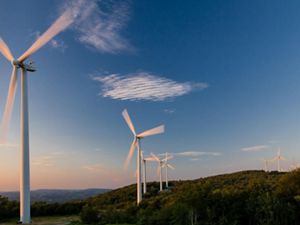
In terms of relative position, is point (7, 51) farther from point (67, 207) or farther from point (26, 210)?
point (67, 207)

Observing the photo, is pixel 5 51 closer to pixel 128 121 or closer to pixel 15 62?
pixel 15 62

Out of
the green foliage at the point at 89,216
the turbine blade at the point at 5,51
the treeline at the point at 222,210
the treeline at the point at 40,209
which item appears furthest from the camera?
the treeline at the point at 40,209

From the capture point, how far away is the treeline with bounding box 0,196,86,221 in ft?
136

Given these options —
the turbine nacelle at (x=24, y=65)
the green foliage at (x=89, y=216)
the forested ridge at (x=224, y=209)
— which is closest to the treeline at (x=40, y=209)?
the forested ridge at (x=224, y=209)

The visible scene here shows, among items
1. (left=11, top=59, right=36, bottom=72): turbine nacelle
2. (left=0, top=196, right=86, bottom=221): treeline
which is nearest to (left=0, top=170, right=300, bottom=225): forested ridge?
(left=0, top=196, right=86, bottom=221): treeline

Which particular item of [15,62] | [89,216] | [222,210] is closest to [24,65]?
[15,62]

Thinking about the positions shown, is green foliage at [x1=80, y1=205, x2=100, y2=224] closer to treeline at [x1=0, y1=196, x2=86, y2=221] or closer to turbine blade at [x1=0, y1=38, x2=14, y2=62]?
treeline at [x1=0, y1=196, x2=86, y2=221]

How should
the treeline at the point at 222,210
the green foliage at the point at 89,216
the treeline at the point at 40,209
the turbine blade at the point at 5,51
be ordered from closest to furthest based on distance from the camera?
1. the turbine blade at the point at 5,51
2. the treeline at the point at 222,210
3. the green foliage at the point at 89,216
4. the treeline at the point at 40,209

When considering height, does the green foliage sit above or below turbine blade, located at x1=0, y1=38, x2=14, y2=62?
below

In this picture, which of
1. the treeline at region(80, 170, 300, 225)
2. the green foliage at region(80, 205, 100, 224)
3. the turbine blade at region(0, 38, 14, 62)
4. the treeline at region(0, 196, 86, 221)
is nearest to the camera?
the turbine blade at region(0, 38, 14, 62)

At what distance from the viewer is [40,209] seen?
4706 cm

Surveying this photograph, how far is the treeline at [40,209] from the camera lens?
41.3m

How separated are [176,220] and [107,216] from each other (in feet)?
28.9

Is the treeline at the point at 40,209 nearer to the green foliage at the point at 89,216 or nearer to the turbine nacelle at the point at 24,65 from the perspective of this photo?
the green foliage at the point at 89,216
